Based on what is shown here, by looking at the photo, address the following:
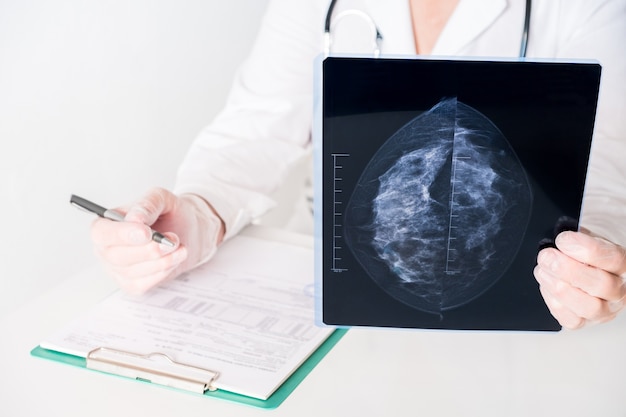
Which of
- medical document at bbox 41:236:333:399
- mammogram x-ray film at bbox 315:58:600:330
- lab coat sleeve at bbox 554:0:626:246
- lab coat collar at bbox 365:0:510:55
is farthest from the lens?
lab coat collar at bbox 365:0:510:55

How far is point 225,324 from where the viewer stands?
929 mm

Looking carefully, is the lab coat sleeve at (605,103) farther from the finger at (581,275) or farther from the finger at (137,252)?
the finger at (137,252)

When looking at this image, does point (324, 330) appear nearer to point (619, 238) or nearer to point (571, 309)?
point (571, 309)

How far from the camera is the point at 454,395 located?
814 mm

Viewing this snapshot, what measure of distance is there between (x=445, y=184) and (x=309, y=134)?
654 mm

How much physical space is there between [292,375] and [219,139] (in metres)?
0.60

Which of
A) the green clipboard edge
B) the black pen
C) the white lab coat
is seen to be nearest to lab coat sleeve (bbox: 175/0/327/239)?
the white lab coat

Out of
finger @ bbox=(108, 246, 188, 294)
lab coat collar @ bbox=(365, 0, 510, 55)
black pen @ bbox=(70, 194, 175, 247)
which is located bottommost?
finger @ bbox=(108, 246, 188, 294)

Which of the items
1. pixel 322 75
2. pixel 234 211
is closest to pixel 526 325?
pixel 322 75

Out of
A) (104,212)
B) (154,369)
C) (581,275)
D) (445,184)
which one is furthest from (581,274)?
(104,212)

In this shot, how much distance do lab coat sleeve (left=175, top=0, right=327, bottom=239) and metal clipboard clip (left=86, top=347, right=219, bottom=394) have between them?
46 centimetres

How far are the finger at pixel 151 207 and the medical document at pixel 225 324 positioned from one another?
12 centimetres

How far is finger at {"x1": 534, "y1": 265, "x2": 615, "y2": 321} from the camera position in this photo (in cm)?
79

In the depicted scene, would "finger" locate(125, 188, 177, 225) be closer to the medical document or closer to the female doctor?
the female doctor
